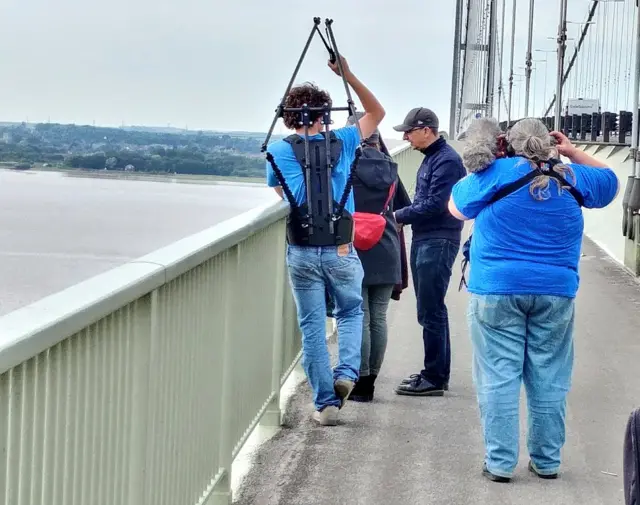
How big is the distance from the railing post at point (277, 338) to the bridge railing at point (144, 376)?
0.35 meters

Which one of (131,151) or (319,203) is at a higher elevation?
(131,151)

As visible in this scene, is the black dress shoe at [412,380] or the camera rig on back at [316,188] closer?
the camera rig on back at [316,188]

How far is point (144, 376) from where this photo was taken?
3.27 m

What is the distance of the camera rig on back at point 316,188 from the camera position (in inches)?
229

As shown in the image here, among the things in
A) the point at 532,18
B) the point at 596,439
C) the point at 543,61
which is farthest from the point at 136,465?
the point at 543,61

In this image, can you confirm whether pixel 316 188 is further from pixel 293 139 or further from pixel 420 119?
pixel 420 119

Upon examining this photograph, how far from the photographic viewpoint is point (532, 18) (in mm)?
36344

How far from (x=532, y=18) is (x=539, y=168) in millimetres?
32314

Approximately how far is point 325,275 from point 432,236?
104cm

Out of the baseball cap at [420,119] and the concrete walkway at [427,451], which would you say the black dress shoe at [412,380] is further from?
the baseball cap at [420,119]

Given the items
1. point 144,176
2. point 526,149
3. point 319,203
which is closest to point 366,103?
point 319,203

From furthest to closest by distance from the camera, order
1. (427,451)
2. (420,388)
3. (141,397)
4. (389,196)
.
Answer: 1. (420,388)
2. (389,196)
3. (427,451)
4. (141,397)

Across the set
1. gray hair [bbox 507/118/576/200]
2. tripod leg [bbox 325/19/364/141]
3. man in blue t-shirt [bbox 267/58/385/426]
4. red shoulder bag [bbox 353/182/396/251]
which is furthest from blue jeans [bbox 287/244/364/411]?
gray hair [bbox 507/118/576/200]

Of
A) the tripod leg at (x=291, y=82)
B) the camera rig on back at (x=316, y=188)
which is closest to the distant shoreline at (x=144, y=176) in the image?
the tripod leg at (x=291, y=82)
